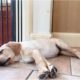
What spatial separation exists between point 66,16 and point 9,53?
1119mm

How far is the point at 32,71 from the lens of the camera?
142 cm

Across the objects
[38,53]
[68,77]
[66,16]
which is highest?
[66,16]

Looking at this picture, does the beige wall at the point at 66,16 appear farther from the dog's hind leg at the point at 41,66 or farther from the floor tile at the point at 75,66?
the dog's hind leg at the point at 41,66

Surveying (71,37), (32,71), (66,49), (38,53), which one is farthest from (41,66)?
(71,37)

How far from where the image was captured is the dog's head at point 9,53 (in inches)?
58.8

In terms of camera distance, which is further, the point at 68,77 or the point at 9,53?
the point at 9,53

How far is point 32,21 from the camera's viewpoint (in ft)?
7.58

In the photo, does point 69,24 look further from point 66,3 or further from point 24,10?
point 24,10

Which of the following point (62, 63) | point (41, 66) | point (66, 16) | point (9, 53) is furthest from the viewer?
point (66, 16)

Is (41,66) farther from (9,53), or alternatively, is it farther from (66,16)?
(66,16)

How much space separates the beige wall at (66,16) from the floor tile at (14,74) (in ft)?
3.73

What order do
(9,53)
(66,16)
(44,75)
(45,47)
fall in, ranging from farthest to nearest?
(66,16)
(45,47)
(9,53)
(44,75)

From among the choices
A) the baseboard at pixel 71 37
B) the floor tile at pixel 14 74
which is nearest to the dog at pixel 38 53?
the floor tile at pixel 14 74

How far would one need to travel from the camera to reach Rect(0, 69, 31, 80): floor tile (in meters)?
1.28
